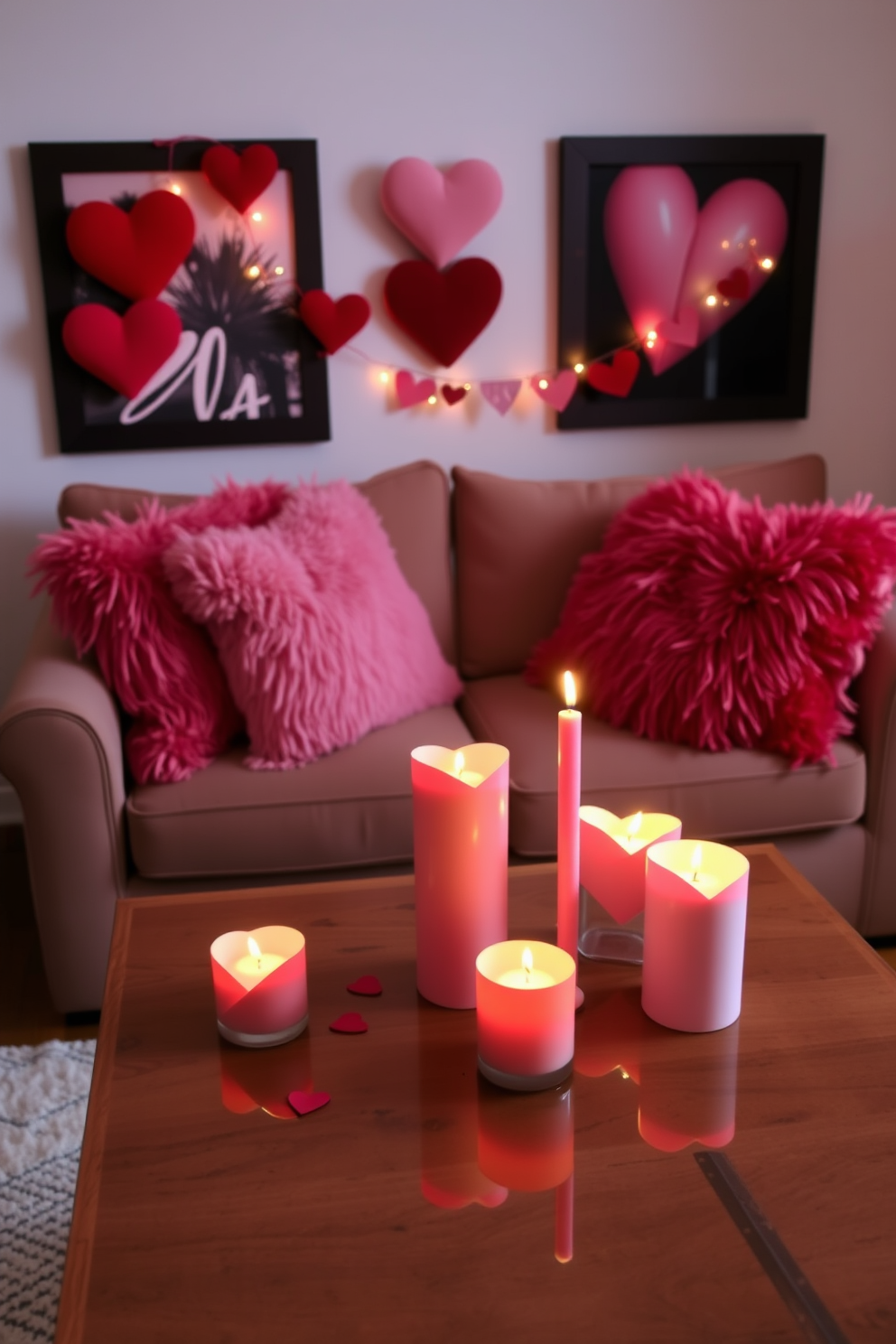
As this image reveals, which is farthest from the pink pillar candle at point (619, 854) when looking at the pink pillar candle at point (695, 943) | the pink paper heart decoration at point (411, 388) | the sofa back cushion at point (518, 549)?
the pink paper heart decoration at point (411, 388)

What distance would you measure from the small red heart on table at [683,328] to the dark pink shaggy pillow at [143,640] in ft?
4.32

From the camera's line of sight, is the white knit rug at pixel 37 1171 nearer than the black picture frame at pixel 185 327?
Yes

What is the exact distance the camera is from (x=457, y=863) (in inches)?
44.3

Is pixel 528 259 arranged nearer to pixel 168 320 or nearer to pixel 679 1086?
pixel 168 320

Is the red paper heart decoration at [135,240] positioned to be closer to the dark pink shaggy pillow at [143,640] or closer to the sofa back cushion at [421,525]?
the sofa back cushion at [421,525]

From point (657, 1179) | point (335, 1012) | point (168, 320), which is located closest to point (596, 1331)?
point (657, 1179)

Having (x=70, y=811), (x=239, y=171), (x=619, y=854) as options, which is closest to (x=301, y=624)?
(x=70, y=811)

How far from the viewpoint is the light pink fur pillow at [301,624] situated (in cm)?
192

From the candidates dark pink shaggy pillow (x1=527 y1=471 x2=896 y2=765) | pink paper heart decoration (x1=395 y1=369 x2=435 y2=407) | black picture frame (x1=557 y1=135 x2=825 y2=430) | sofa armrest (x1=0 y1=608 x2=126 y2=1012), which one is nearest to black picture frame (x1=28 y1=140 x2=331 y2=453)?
pink paper heart decoration (x1=395 y1=369 x2=435 y2=407)

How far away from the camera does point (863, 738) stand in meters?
2.05

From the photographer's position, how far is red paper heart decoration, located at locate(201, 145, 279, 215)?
2.42 meters

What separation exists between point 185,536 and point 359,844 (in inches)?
23.8

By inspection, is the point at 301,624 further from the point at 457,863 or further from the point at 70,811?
the point at 457,863

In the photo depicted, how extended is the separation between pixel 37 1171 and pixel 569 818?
3.24 feet
